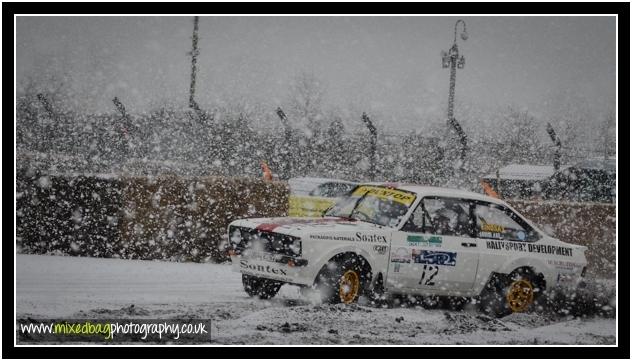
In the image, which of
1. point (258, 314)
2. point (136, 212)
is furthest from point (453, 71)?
point (258, 314)

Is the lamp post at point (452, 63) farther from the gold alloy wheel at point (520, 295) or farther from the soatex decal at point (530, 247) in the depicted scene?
the gold alloy wheel at point (520, 295)

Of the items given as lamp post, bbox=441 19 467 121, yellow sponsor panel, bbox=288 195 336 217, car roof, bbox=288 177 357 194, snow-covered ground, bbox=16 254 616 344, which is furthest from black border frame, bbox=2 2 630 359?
car roof, bbox=288 177 357 194

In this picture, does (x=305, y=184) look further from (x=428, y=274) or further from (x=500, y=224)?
(x=428, y=274)

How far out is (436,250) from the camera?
318 inches

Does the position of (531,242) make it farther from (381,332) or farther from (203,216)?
(203,216)

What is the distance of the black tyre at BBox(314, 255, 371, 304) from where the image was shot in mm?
7445

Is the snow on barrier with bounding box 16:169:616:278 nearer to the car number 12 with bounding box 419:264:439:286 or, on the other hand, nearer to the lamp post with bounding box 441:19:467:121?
the car number 12 with bounding box 419:264:439:286

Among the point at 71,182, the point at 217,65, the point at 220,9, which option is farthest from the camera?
the point at 217,65

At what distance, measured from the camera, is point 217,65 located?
29125 millimetres

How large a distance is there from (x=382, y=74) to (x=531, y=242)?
56.3 ft

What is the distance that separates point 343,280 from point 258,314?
101 centimetres

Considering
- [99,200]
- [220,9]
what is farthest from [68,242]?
[220,9]

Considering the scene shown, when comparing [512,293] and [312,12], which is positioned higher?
[312,12]

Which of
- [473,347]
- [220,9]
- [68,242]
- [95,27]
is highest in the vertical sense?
[95,27]
